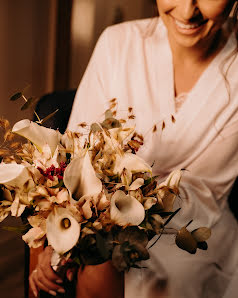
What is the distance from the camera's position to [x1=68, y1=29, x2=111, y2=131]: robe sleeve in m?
1.47

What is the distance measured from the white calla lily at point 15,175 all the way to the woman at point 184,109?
16.2 inches

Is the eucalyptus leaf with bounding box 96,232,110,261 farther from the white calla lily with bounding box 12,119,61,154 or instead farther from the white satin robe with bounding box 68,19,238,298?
the white satin robe with bounding box 68,19,238,298

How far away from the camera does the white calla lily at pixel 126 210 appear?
0.76 meters

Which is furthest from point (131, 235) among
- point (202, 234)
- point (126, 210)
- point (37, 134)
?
point (37, 134)

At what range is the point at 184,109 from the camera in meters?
1.44

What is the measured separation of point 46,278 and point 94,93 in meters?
0.77

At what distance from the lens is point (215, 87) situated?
56.6 inches

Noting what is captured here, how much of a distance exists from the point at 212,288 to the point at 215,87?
1.93 ft

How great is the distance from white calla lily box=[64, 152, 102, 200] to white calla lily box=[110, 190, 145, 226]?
0.03m

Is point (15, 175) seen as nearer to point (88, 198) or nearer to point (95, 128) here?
point (88, 198)

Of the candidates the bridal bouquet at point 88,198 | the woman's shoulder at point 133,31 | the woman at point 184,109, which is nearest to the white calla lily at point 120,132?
the bridal bouquet at point 88,198

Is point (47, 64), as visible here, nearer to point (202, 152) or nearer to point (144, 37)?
A: point (144, 37)

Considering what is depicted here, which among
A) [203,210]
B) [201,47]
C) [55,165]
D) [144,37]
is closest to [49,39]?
[144,37]

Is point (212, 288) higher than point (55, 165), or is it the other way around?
point (55, 165)
